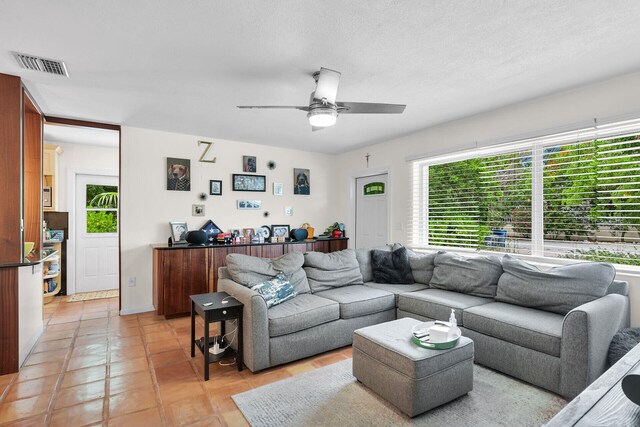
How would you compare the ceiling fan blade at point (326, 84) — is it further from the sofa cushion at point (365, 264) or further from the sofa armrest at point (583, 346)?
the sofa armrest at point (583, 346)

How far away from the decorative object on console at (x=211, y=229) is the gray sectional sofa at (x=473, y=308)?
4.77 ft

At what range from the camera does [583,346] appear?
217cm

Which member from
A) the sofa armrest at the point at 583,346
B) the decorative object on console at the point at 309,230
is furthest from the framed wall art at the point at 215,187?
the sofa armrest at the point at 583,346

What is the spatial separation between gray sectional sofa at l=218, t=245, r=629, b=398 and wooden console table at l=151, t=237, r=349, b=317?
1.05 m

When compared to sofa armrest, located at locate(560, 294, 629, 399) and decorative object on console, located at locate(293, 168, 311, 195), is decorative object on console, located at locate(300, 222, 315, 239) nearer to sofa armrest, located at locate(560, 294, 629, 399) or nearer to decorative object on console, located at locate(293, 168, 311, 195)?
decorative object on console, located at locate(293, 168, 311, 195)

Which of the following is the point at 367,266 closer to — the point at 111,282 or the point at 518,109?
the point at 518,109

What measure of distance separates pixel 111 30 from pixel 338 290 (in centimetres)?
300

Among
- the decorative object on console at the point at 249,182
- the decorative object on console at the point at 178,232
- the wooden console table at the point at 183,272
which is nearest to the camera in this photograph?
the wooden console table at the point at 183,272

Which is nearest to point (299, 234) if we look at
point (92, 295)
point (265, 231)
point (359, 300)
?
point (265, 231)

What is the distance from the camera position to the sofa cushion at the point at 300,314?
2.77 metres

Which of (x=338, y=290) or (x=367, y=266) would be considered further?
(x=367, y=266)

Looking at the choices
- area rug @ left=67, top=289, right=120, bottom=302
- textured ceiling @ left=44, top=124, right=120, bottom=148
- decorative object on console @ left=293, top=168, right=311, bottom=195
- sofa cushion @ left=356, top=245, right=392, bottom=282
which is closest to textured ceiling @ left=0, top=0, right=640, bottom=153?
textured ceiling @ left=44, top=124, right=120, bottom=148

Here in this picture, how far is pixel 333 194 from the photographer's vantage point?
248 inches

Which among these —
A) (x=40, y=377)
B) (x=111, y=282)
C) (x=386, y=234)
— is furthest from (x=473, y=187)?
(x=111, y=282)
